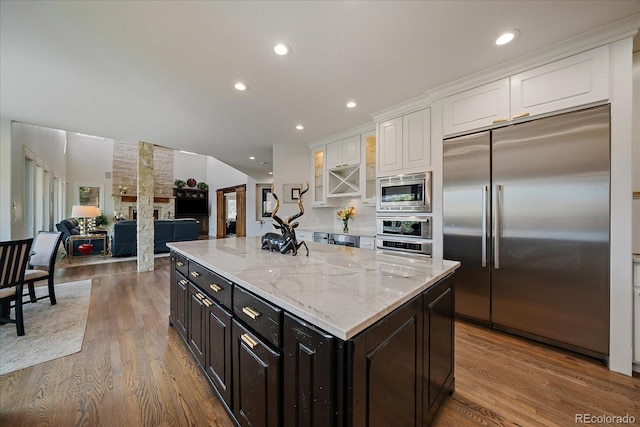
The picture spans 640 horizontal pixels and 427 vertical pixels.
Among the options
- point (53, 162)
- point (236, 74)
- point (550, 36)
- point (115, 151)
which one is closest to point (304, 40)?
point (236, 74)

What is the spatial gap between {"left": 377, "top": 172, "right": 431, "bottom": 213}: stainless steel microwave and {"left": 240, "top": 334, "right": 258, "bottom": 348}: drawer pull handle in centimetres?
234

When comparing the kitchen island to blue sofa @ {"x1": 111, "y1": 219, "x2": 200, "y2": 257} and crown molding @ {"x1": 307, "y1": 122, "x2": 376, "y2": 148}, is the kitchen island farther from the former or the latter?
blue sofa @ {"x1": 111, "y1": 219, "x2": 200, "y2": 257}

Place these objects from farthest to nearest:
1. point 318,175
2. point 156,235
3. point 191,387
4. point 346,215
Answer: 1. point 156,235
2. point 318,175
3. point 346,215
4. point 191,387

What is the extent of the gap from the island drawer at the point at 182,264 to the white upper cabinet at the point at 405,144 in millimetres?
2497

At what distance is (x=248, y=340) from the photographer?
3.61ft

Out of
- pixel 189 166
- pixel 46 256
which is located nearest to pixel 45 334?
pixel 46 256

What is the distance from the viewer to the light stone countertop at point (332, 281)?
79 cm

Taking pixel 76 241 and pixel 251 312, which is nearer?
pixel 251 312

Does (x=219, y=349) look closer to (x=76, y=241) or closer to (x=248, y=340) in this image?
(x=248, y=340)

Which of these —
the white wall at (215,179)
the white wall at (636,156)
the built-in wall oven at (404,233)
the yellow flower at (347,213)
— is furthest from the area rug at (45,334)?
the white wall at (215,179)

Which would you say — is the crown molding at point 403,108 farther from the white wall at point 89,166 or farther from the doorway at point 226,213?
the white wall at point 89,166

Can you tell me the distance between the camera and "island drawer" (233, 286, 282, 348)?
3.11 feet

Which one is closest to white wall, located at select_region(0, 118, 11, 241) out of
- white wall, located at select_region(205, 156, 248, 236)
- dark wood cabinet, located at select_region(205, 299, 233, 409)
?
dark wood cabinet, located at select_region(205, 299, 233, 409)

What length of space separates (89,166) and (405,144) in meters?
11.3
